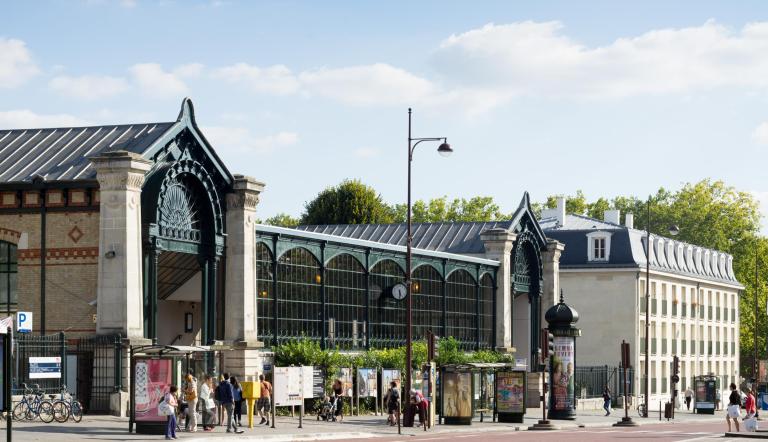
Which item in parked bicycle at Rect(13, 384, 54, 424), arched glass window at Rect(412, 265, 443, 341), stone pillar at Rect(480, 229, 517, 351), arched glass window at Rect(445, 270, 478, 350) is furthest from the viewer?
stone pillar at Rect(480, 229, 517, 351)

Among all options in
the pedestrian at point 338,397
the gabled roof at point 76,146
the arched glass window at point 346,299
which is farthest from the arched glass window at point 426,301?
the gabled roof at point 76,146

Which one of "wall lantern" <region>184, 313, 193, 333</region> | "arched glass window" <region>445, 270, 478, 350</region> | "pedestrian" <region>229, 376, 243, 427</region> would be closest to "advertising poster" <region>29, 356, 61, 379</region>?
"pedestrian" <region>229, 376, 243, 427</region>

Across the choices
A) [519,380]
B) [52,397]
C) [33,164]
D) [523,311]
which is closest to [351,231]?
[523,311]

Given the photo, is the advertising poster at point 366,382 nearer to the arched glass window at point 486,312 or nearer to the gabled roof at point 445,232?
the arched glass window at point 486,312

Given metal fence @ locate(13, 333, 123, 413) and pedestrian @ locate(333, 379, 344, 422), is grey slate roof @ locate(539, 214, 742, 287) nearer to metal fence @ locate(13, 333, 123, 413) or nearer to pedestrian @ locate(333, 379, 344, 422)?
pedestrian @ locate(333, 379, 344, 422)

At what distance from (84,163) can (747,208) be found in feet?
320

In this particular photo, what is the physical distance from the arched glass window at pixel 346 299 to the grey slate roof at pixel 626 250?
122ft

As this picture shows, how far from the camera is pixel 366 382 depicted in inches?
2136

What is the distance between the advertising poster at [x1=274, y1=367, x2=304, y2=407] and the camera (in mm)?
44219

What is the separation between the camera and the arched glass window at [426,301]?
6322 centimetres

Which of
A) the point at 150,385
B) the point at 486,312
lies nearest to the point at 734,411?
the point at 150,385

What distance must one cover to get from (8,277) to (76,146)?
464cm

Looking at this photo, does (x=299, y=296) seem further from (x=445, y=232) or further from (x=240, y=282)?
(x=445, y=232)

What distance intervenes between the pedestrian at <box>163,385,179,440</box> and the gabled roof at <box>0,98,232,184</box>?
8.92m
